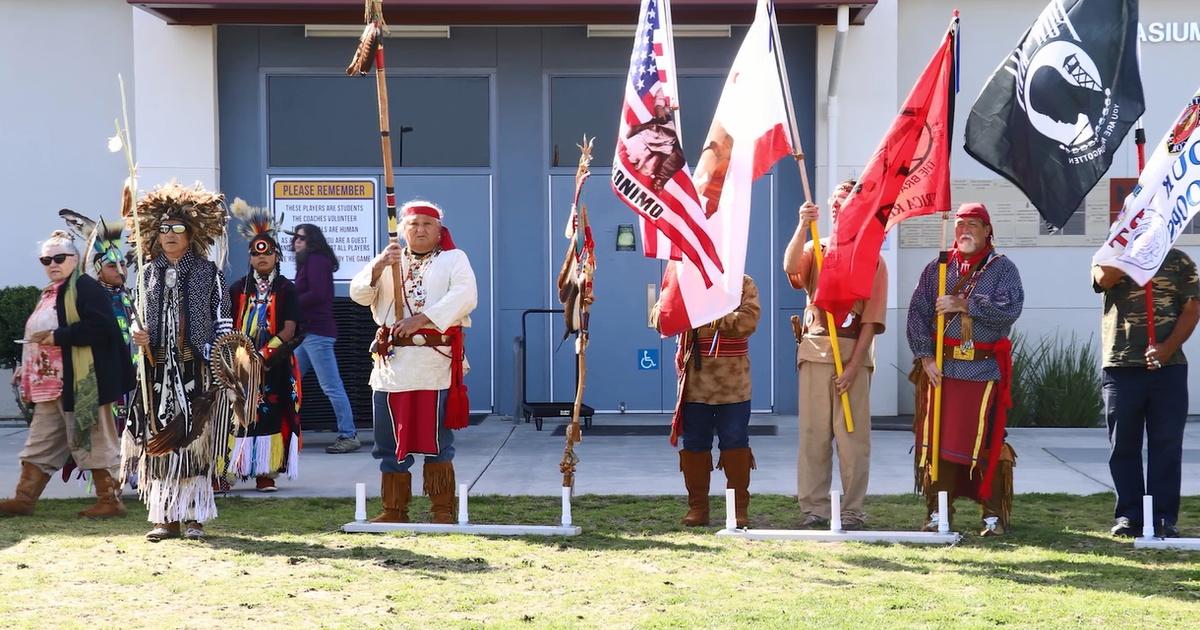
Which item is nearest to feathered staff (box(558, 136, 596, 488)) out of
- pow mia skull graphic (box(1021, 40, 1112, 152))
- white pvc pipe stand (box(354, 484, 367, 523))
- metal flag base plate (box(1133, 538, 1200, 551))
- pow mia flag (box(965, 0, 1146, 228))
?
white pvc pipe stand (box(354, 484, 367, 523))

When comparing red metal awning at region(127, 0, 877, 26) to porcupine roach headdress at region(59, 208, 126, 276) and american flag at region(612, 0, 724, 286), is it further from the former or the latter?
american flag at region(612, 0, 724, 286)

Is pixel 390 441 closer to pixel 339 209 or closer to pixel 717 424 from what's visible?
pixel 717 424

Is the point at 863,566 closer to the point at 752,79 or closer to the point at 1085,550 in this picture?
the point at 1085,550

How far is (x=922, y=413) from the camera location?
7891 millimetres

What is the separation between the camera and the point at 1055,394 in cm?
1290

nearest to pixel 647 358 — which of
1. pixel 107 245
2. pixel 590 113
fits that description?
pixel 590 113

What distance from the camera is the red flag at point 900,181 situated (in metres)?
7.47

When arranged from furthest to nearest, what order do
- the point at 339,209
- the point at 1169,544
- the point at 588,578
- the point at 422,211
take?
the point at 339,209 → the point at 422,211 → the point at 1169,544 → the point at 588,578

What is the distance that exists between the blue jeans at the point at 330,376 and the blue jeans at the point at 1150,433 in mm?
6021

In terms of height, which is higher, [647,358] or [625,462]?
[647,358]

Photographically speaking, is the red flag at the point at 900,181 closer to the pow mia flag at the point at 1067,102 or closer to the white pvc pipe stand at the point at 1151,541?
the pow mia flag at the point at 1067,102

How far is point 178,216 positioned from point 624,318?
21.6 ft

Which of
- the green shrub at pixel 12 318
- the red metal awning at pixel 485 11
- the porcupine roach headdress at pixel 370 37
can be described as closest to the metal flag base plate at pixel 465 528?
the porcupine roach headdress at pixel 370 37

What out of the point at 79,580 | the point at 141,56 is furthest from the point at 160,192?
the point at 141,56
